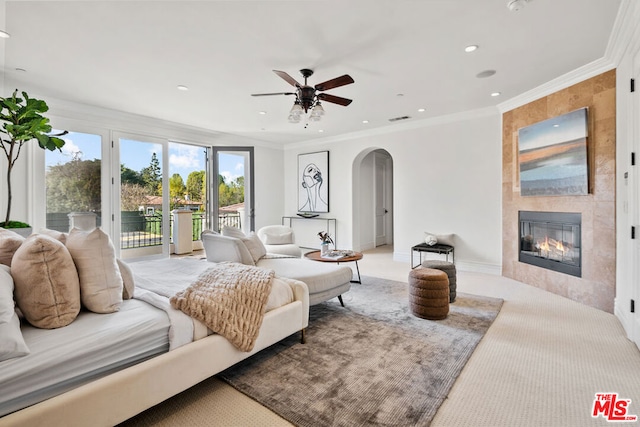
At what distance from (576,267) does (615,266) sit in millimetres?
421

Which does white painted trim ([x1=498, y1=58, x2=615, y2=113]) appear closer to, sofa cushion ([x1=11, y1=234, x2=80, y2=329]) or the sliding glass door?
the sliding glass door

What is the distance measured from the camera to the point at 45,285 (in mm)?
1456

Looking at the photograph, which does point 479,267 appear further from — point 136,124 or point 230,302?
point 136,124

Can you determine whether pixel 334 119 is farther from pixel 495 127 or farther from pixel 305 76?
pixel 495 127

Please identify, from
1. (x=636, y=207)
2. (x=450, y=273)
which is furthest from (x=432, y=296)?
(x=636, y=207)

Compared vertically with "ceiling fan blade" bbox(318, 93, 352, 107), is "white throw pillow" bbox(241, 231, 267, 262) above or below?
below

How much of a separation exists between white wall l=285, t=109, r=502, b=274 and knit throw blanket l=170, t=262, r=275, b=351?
3.98m

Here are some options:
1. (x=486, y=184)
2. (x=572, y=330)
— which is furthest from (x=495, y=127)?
(x=572, y=330)

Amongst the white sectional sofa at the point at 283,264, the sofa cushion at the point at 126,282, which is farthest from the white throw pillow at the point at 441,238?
the sofa cushion at the point at 126,282

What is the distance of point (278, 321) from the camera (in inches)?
85.3

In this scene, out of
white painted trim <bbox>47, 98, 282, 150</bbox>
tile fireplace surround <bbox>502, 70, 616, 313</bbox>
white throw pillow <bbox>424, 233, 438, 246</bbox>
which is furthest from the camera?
white throw pillow <bbox>424, 233, 438, 246</bbox>

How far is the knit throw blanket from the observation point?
177 centimetres

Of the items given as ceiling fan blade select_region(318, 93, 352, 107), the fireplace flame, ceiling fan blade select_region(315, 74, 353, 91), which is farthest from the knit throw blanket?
the fireplace flame

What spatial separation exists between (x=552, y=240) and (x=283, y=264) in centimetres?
342
